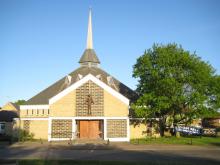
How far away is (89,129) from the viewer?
4359 cm

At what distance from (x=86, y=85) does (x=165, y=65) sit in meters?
10.2

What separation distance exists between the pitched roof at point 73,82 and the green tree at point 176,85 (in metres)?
7.96

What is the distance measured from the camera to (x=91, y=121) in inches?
1715

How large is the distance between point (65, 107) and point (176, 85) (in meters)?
14.0

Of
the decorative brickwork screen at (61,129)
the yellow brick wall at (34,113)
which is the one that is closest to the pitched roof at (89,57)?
the yellow brick wall at (34,113)

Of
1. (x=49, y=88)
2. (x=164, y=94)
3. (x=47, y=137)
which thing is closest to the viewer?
(x=164, y=94)

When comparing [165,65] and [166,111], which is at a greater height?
[165,65]

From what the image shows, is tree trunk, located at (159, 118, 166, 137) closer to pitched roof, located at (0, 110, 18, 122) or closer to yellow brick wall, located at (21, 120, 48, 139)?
yellow brick wall, located at (21, 120, 48, 139)

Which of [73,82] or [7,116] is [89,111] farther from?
[7,116]

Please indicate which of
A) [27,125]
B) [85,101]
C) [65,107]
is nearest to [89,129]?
[85,101]

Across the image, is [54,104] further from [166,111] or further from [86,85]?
[166,111]

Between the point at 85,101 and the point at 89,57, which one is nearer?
the point at 85,101

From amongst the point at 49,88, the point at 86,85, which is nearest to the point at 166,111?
the point at 86,85

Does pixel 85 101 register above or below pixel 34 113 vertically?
above
